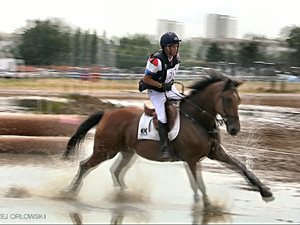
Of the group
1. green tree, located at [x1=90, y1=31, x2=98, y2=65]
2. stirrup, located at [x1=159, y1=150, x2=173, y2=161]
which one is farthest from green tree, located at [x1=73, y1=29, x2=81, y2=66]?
stirrup, located at [x1=159, y1=150, x2=173, y2=161]

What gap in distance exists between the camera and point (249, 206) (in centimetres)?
889

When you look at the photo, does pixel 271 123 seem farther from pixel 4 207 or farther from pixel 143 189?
pixel 4 207

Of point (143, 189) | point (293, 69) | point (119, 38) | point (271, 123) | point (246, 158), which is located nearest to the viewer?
point (143, 189)

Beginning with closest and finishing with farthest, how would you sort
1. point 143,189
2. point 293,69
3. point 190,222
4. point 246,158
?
point 190,222, point 143,189, point 246,158, point 293,69

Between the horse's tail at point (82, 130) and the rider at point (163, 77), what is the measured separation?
1198 millimetres

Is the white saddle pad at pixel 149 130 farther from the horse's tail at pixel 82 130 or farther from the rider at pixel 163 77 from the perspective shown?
the horse's tail at pixel 82 130

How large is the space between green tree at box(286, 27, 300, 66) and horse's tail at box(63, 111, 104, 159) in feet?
163

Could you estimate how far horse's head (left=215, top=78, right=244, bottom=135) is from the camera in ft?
28.1

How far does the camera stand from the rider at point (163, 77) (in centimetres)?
882

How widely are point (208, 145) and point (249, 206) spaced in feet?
3.39

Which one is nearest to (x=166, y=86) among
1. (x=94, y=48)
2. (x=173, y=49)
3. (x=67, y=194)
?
(x=173, y=49)

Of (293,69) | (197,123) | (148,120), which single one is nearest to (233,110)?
(197,123)

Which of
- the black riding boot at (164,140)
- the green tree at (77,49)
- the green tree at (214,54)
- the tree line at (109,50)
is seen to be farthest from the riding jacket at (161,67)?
the green tree at (77,49)

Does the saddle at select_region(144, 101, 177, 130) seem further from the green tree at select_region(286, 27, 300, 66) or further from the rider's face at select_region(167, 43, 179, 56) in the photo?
the green tree at select_region(286, 27, 300, 66)
